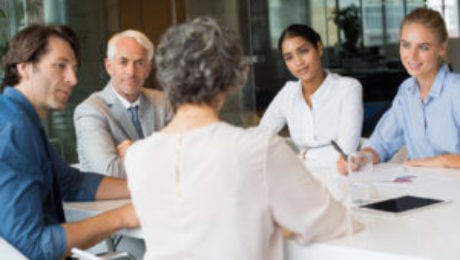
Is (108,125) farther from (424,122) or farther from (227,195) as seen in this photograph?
(227,195)

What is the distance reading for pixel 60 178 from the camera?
9.21 ft

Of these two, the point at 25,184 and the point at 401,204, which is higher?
the point at 25,184

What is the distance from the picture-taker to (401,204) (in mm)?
2254

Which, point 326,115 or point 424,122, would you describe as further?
point 326,115

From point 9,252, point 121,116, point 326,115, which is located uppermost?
point 121,116

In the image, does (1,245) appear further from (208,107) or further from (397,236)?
(397,236)

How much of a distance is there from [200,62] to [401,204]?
2.97ft

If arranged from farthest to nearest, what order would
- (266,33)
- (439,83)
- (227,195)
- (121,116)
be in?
(266,33) → (121,116) → (439,83) → (227,195)

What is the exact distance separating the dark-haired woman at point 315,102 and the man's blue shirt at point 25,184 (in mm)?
1705

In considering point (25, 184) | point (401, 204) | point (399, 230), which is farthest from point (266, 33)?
point (399, 230)

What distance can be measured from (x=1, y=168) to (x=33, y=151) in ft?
0.42

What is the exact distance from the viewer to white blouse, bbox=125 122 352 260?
5.46 feet

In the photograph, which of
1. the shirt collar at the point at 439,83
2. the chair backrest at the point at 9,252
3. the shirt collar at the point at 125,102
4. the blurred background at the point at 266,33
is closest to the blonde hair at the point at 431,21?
the shirt collar at the point at 439,83

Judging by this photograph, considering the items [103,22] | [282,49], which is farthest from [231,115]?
[282,49]
